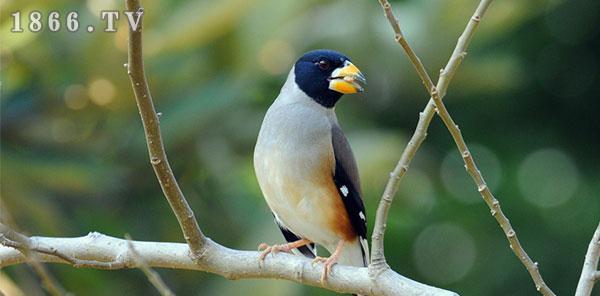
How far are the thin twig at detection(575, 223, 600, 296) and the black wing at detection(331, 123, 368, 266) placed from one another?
1.17m

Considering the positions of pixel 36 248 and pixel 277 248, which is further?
pixel 277 248

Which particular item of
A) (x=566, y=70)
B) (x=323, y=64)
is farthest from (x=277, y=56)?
(x=323, y=64)

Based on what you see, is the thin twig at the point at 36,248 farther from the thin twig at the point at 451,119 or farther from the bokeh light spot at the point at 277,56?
the bokeh light spot at the point at 277,56

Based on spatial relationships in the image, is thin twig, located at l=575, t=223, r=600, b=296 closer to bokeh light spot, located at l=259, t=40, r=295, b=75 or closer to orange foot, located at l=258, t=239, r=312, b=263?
orange foot, located at l=258, t=239, r=312, b=263

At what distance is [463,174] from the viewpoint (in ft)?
30.2

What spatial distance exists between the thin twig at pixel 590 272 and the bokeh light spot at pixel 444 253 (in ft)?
18.8

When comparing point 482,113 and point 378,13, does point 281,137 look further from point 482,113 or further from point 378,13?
point 482,113

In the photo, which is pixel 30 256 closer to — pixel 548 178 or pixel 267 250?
pixel 267 250

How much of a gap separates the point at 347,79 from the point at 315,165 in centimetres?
32

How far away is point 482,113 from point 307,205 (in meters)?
5.70

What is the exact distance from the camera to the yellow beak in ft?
13.5

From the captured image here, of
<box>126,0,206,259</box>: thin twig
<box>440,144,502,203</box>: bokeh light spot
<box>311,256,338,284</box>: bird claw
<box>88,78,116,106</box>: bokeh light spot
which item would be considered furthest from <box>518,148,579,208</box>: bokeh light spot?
<box>126,0,206,259</box>: thin twig

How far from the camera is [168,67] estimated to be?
7379mm

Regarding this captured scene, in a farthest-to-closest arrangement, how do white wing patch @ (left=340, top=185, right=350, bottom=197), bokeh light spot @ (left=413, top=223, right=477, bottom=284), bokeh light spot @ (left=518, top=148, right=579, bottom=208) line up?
bokeh light spot @ (left=518, top=148, right=579, bottom=208) < bokeh light spot @ (left=413, top=223, right=477, bottom=284) < white wing patch @ (left=340, top=185, right=350, bottom=197)
